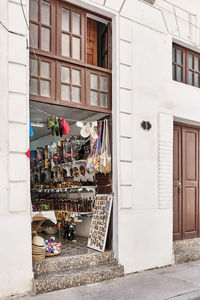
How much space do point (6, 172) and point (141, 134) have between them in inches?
117

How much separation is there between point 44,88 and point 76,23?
156 centimetres

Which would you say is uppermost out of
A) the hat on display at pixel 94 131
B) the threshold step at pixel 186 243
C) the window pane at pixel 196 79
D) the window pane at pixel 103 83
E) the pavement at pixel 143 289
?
the window pane at pixel 196 79

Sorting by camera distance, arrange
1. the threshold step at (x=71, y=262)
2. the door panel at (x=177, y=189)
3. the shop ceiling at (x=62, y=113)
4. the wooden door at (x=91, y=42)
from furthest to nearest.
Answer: the door panel at (x=177, y=189), the shop ceiling at (x=62, y=113), the wooden door at (x=91, y=42), the threshold step at (x=71, y=262)

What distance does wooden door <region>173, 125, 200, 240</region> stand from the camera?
757 cm

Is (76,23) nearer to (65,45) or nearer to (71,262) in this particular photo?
(65,45)

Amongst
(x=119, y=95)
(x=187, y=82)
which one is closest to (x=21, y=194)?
(x=119, y=95)

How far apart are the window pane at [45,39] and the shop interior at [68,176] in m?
1.04

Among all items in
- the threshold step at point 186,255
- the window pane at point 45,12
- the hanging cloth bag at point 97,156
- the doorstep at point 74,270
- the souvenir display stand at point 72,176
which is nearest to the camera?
the doorstep at point 74,270

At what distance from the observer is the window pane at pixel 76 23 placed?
5970 millimetres

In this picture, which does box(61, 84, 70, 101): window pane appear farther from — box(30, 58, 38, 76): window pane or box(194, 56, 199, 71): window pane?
box(194, 56, 199, 71): window pane

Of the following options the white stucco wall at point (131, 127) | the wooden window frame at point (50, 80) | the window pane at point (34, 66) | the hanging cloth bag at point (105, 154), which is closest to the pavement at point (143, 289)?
the white stucco wall at point (131, 127)

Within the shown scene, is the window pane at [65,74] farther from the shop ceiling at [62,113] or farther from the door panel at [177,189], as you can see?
the door panel at [177,189]

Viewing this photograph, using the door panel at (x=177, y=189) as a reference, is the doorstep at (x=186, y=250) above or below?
below

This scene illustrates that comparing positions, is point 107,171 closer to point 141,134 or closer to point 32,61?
point 141,134
